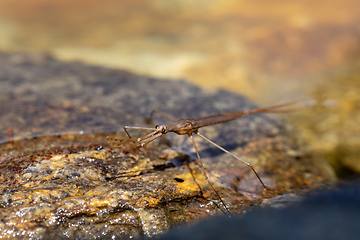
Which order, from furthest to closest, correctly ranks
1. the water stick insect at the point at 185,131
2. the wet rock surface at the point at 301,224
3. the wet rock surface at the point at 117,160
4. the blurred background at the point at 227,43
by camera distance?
1. the blurred background at the point at 227,43
2. the water stick insect at the point at 185,131
3. the wet rock surface at the point at 117,160
4. the wet rock surface at the point at 301,224

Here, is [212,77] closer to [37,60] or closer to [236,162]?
[236,162]

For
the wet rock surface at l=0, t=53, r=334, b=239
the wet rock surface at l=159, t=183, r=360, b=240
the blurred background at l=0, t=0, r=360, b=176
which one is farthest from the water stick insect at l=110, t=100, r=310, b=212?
the blurred background at l=0, t=0, r=360, b=176

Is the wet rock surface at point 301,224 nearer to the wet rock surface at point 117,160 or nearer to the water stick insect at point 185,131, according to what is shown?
the wet rock surface at point 117,160

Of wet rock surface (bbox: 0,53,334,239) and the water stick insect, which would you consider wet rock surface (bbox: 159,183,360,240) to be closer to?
wet rock surface (bbox: 0,53,334,239)

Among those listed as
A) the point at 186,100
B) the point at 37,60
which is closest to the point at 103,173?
the point at 186,100

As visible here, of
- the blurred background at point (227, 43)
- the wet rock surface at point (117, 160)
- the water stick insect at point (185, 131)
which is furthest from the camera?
the blurred background at point (227, 43)

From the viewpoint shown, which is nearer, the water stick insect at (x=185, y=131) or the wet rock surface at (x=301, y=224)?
the wet rock surface at (x=301, y=224)

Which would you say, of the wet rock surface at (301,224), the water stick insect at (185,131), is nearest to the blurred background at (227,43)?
the water stick insect at (185,131)
